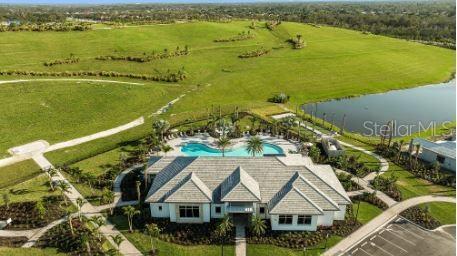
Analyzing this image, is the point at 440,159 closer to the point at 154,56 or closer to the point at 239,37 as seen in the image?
the point at 154,56

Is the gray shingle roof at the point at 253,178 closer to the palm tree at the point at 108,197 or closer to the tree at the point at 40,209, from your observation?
the palm tree at the point at 108,197

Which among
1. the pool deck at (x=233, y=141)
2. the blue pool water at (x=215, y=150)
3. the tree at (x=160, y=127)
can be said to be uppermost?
the tree at (x=160, y=127)

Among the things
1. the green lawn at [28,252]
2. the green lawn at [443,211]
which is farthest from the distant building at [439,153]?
the green lawn at [28,252]

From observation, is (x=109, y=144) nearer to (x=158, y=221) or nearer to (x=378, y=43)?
(x=158, y=221)

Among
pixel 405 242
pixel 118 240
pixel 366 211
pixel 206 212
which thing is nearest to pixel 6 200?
pixel 118 240

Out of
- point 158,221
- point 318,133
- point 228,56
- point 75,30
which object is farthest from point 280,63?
point 158,221

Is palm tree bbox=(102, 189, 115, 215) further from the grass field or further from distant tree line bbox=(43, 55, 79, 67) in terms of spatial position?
distant tree line bbox=(43, 55, 79, 67)
